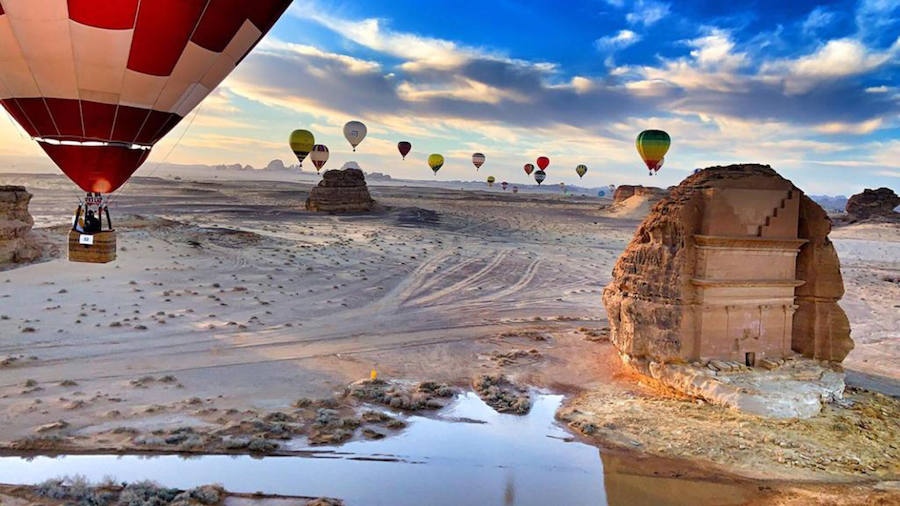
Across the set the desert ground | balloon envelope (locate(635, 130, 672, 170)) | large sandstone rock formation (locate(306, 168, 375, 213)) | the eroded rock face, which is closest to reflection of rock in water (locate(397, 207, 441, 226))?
large sandstone rock formation (locate(306, 168, 375, 213))

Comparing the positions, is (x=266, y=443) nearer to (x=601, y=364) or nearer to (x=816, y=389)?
(x=601, y=364)

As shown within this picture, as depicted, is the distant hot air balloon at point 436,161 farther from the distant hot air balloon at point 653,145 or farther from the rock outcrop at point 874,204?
the rock outcrop at point 874,204

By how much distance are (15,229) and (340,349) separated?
526 inches

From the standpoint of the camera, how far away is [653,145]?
4556 cm

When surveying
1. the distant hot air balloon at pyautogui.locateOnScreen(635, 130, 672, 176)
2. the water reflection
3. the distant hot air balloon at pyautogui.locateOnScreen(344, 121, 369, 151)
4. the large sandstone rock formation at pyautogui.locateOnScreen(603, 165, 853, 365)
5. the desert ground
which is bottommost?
the water reflection

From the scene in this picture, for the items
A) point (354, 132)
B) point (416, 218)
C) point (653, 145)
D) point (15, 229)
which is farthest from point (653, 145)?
point (15, 229)

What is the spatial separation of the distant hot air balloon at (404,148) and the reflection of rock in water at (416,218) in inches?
1014

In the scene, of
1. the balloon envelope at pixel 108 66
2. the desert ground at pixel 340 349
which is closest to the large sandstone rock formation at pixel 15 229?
the desert ground at pixel 340 349

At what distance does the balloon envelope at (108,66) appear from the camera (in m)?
8.81

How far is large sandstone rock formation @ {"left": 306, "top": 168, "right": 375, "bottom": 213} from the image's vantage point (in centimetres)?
4481

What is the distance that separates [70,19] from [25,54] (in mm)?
1051

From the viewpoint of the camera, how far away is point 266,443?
8148 mm

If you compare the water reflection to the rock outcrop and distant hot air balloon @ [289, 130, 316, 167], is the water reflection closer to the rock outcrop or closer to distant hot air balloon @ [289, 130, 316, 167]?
distant hot air balloon @ [289, 130, 316, 167]

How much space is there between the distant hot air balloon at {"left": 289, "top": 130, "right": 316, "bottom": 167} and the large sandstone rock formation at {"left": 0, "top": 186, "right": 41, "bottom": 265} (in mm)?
38027
